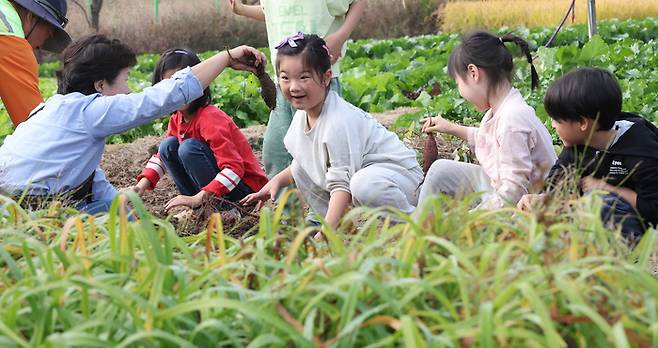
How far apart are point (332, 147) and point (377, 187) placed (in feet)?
0.88

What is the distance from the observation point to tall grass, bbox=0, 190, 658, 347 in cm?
194

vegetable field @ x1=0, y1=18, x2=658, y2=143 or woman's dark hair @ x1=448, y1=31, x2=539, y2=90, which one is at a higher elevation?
woman's dark hair @ x1=448, y1=31, x2=539, y2=90

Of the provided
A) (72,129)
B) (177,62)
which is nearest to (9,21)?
(177,62)

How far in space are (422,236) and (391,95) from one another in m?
8.36

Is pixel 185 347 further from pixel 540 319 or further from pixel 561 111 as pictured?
pixel 561 111

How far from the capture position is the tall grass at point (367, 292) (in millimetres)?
1936

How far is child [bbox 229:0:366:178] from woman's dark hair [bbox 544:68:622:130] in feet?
5.62

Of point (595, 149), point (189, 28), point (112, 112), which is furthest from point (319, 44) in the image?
point (189, 28)

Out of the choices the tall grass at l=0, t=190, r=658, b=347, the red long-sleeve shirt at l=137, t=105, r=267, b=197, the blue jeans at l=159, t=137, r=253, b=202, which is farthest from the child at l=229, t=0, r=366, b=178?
the tall grass at l=0, t=190, r=658, b=347

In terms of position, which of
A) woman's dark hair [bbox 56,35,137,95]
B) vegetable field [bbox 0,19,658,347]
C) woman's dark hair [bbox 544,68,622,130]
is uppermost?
vegetable field [bbox 0,19,658,347]

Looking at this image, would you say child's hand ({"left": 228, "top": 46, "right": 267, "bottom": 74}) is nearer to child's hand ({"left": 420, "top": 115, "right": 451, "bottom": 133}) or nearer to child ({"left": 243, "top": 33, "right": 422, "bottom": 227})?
child ({"left": 243, "top": 33, "right": 422, "bottom": 227})

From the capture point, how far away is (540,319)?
72.4 inches

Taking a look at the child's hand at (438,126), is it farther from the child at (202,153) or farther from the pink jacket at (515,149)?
the child at (202,153)

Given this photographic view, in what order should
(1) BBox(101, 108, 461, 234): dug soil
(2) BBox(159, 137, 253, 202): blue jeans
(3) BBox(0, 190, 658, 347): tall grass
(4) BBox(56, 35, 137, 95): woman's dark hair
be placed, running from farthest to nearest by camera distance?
(1) BBox(101, 108, 461, 234): dug soil < (2) BBox(159, 137, 253, 202): blue jeans < (4) BBox(56, 35, 137, 95): woman's dark hair < (3) BBox(0, 190, 658, 347): tall grass
